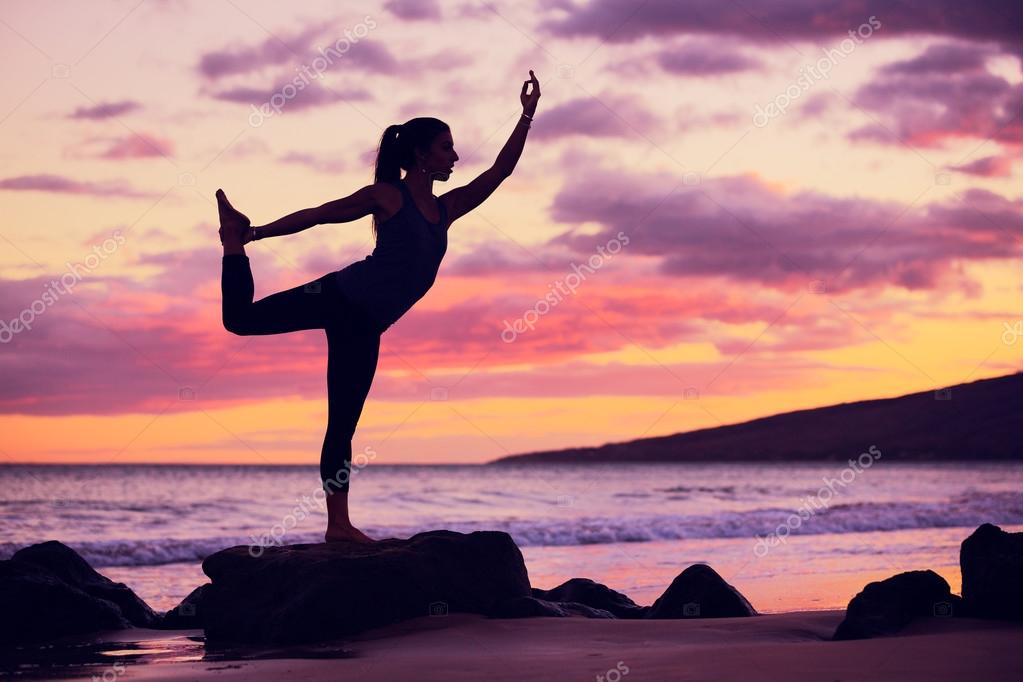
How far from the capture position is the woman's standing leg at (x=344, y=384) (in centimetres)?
659

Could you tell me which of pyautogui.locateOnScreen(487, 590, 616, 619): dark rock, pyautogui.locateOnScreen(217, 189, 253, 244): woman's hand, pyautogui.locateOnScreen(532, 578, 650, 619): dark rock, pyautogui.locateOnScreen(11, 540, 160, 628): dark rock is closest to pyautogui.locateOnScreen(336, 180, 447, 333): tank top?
pyautogui.locateOnScreen(217, 189, 253, 244): woman's hand

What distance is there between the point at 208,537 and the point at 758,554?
9932 millimetres

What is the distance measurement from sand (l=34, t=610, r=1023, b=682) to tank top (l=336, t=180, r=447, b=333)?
1.87 meters

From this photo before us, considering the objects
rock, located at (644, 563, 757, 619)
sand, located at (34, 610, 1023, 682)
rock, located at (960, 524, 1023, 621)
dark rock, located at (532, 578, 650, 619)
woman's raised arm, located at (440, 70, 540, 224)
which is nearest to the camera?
sand, located at (34, 610, 1023, 682)

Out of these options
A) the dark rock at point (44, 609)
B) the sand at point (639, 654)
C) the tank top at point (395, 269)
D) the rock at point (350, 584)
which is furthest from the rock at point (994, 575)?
the dark rock at point (44, 609)

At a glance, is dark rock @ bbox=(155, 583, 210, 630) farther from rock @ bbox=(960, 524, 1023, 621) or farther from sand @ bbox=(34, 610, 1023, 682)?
rock @ bbox=(960, 524, 1023, 621)

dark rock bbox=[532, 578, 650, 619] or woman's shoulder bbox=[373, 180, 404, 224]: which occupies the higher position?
woman's shoulder bbox=[373, 180, 404, 224]

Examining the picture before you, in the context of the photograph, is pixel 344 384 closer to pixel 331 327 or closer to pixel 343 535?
pixel 331 327

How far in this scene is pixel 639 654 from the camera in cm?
532

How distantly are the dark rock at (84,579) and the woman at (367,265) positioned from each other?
→ 2.42 metres

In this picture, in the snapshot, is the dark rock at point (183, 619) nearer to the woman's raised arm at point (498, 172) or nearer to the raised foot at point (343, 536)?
the raised foot at point (343, 536)

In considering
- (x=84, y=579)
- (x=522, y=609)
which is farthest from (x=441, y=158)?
(x=84, y=579)

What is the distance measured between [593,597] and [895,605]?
3.55m

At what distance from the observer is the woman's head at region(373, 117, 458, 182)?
664 cm
